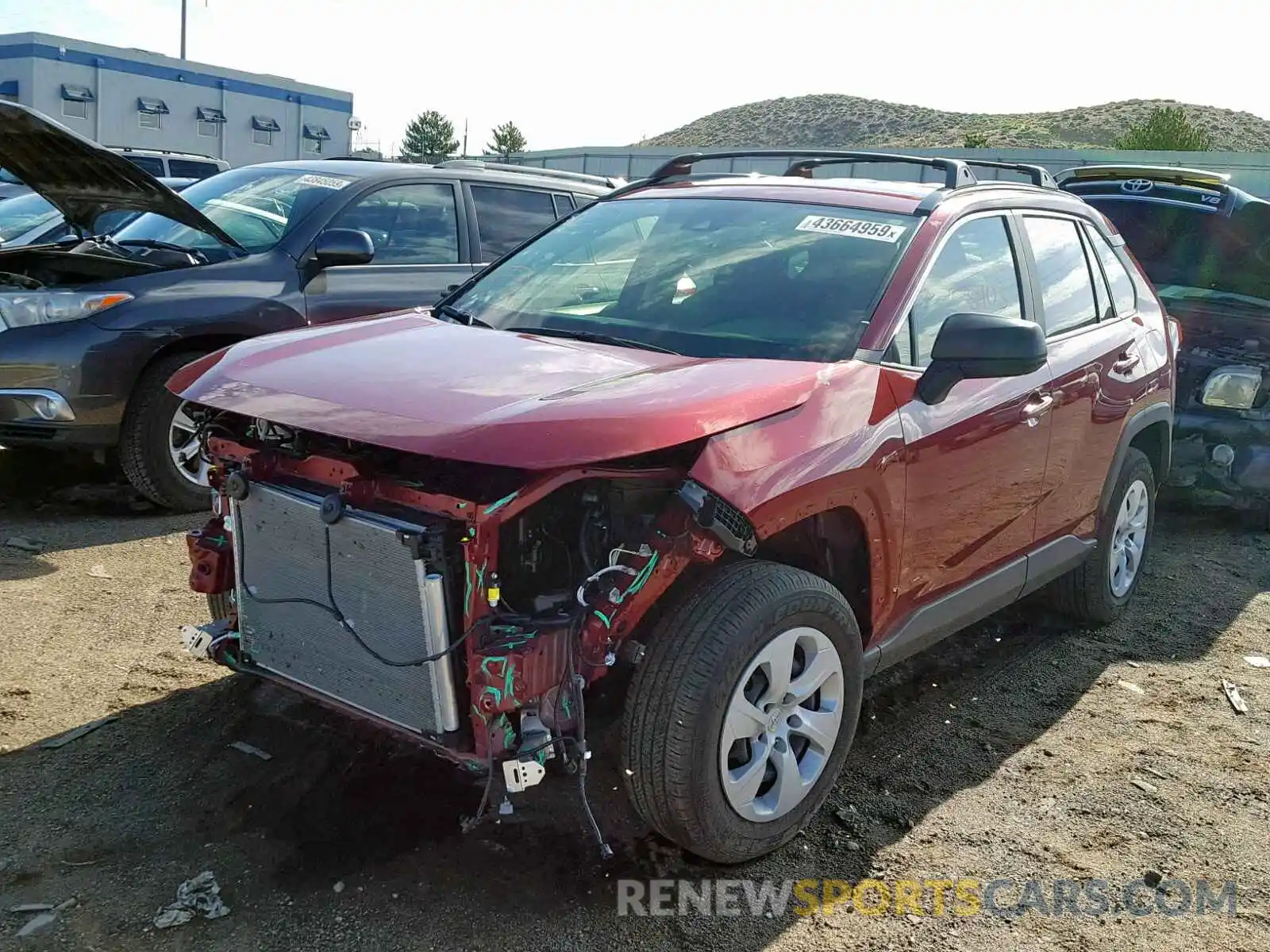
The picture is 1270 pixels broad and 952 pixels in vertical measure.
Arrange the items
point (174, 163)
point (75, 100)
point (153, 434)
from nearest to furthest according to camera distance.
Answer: point (153, 434), point (174, 163), point (75, 100)

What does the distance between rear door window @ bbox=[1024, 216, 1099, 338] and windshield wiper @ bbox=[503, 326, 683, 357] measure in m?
Result: 1.65

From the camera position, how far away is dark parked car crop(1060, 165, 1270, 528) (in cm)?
666

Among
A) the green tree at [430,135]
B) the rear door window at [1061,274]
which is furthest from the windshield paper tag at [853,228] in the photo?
the green tree at [430,135]

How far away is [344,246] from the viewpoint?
220 inches

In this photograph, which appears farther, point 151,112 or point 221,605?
point 151,112

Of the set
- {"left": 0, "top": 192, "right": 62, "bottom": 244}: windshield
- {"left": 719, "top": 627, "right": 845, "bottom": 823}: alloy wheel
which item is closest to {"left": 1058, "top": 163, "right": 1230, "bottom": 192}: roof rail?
{"left": 719, "top": 627, "right": 845, "bottom": 823}: alloy wheel

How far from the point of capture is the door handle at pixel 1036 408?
12.8ft

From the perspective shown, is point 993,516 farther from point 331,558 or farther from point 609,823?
point 331,558

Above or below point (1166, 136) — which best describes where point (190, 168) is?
below

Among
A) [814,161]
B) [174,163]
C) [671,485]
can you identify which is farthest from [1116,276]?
[174,163]

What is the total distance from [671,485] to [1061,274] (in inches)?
94.0

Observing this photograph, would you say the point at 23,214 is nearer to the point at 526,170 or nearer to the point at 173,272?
the point at 526,170

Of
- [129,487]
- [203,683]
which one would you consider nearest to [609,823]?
[203,683]

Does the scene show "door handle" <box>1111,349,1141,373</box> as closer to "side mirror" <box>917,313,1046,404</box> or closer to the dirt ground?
the dirt ground
